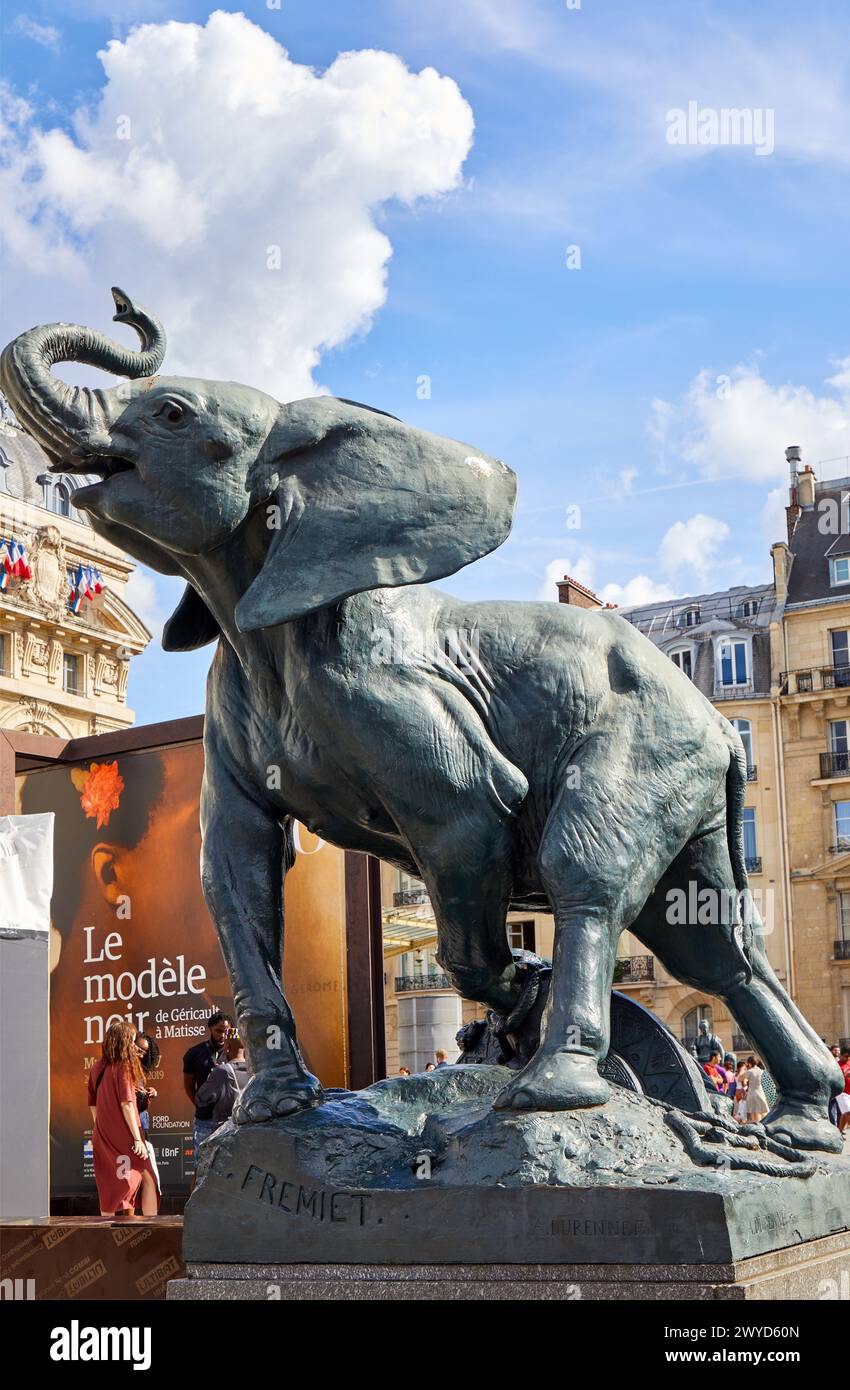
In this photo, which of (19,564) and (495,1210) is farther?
(19,564)

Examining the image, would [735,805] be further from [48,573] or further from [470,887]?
[48,573]

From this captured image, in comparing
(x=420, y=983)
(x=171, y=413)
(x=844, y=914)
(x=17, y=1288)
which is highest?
(x=844, y=914)

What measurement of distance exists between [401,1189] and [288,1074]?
0.40m

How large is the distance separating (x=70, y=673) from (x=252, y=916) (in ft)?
115

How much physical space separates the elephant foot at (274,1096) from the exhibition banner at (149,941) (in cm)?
679

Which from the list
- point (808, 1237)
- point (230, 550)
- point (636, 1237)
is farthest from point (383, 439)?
point (808, 1237)

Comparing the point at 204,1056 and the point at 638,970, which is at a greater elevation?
the point at 638,970

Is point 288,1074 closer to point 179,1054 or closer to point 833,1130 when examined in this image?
point 833,1130

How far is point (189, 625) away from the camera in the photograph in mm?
3514

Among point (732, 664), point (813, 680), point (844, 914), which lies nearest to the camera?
point (844, 914)

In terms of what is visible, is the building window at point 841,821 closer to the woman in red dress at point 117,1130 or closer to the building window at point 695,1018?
the building window at point 695,1018

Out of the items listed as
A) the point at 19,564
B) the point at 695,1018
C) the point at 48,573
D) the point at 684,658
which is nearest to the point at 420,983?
the point at 695,1018

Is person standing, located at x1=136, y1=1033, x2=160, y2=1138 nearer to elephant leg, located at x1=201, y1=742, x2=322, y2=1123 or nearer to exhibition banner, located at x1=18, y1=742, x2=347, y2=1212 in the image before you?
exhibition banner, located at x1=18, y1=742, x2=347, y2=1212
